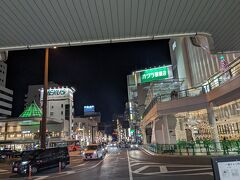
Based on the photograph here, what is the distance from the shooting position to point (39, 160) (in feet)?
60.0

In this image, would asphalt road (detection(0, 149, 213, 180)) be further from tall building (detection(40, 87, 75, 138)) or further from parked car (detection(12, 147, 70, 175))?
tall building (detection(40, 87, 75, 138))

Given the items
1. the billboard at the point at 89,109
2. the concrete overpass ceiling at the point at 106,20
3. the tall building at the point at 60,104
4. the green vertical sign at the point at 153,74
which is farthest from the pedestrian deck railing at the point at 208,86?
the billboard at the point at 89,109

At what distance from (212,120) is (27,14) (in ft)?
82.9

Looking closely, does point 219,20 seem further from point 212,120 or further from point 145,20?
point 212,120

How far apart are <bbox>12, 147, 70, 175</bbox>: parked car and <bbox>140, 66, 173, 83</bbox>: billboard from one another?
39.0 m

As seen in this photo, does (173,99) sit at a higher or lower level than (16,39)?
higher

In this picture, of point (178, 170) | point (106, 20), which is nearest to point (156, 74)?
point (178, 170)

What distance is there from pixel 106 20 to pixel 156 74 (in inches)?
2114

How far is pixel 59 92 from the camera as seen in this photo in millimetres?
102438

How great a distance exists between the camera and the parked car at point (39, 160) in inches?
685

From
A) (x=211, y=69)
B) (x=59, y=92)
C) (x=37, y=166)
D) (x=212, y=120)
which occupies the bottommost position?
(x=37, y=166)

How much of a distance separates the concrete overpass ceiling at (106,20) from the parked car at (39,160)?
47.5 ft

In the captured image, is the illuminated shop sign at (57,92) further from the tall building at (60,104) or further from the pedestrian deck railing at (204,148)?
the pedestrian deck railing at (204,148)

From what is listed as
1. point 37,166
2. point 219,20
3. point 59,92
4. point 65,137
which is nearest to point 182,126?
point 37,166
